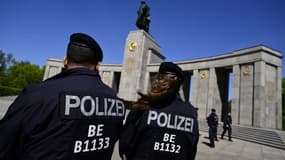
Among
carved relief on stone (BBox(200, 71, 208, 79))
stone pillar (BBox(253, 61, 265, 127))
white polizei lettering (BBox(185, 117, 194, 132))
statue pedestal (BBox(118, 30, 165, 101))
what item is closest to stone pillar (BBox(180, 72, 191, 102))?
carved relief on stone (BBox(200, 71, 208, 79))

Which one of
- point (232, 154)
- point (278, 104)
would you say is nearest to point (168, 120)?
point (232, 154)

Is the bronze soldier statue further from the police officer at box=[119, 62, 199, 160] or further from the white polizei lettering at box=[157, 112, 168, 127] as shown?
the white polizei lettering at box=[157, 112, 168, 127]

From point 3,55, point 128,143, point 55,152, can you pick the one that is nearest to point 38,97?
point 55,152

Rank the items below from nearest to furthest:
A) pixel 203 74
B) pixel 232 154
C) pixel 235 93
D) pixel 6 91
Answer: pixel 232 154 < pixel 235 93 < pixel 203 74 < pixel 6 91

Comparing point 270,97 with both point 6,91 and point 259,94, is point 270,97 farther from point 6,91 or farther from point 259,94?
point 6,91

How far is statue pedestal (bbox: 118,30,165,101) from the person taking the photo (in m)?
21.6

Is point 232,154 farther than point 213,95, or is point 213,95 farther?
point 213,95

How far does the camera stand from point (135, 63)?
22047mm

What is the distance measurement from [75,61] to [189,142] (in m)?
1.27

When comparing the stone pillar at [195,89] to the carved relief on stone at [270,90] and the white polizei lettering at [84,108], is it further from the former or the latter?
the white polizei lettering at [84,108]

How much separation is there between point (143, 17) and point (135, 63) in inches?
231

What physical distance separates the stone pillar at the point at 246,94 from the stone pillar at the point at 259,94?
478 mm

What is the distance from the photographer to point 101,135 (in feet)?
5.03

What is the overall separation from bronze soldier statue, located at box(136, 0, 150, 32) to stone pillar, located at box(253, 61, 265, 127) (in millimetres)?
12710
